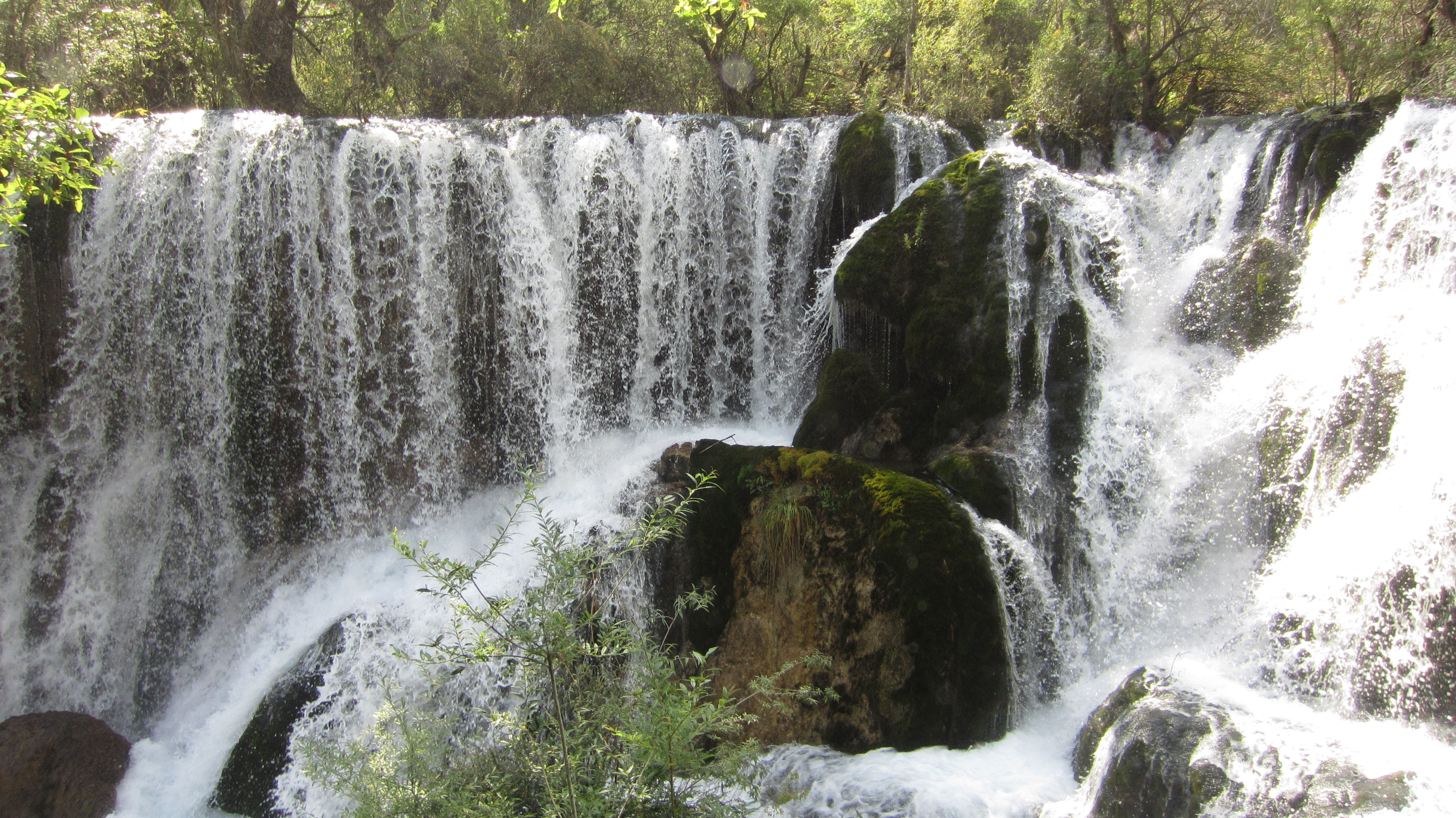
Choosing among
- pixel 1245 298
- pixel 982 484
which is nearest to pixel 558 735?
pixel 982 484

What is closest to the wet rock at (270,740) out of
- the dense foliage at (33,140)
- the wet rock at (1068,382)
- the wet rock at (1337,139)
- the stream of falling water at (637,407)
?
the stream of falling water at (637,407)

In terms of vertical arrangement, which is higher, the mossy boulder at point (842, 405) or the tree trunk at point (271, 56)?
the tree trunk at point (271, 56)

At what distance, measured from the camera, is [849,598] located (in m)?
5.70

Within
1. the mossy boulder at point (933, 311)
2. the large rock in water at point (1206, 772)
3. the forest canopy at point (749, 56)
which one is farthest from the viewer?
the forest canopy at point (749, 56)

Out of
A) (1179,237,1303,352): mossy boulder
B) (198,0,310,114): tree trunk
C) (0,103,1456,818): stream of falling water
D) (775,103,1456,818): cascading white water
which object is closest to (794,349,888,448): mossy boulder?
(0,103,1456,818): stream of falling water

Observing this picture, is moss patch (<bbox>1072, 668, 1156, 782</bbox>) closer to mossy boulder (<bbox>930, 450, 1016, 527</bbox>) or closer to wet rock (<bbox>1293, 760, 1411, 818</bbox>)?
wet rock (<bbox>1293, 760, 1411, 818</bbox>)

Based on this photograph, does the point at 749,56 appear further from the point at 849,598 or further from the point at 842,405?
the point at 849,598

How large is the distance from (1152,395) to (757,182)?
462 centimetres

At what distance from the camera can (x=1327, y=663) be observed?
4859 mm

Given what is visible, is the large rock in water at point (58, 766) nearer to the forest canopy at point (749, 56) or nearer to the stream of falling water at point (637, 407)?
the stream of falling water at point (637, 407)

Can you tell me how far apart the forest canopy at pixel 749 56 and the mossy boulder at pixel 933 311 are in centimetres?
278

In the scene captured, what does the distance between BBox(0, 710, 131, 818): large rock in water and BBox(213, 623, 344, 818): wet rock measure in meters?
0.94

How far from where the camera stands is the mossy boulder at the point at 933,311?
→ 283 inches

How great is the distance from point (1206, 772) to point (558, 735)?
3.04 meters
